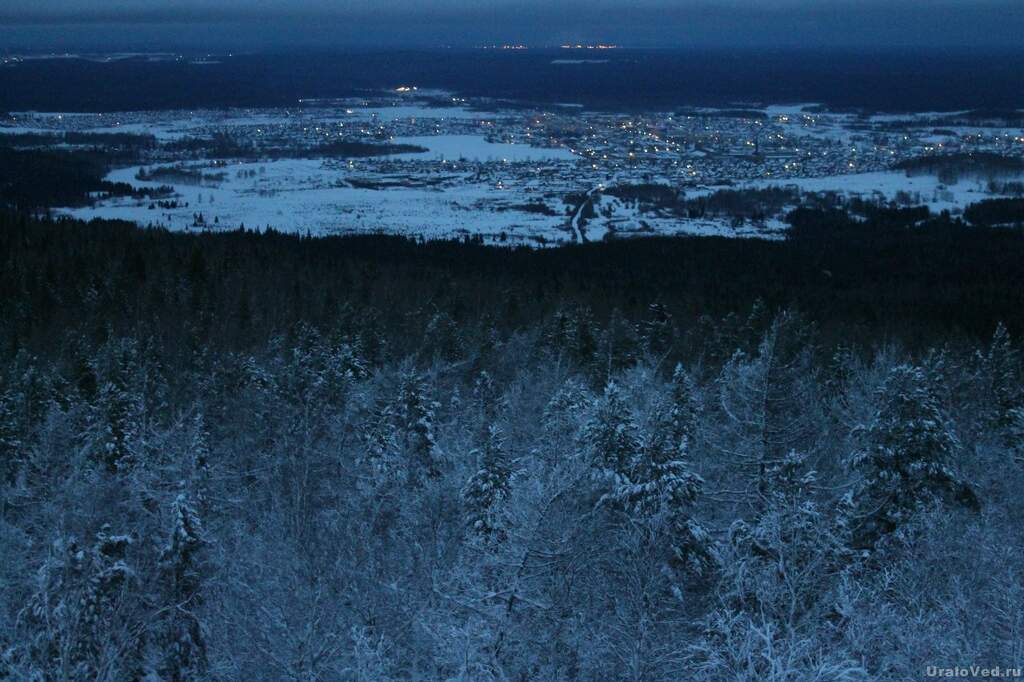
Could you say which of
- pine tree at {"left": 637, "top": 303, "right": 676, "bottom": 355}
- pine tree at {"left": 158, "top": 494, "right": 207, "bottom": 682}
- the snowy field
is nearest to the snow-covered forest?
pine tree at {"left": 158, "top": 494, "right": 207, "bottom": 682}

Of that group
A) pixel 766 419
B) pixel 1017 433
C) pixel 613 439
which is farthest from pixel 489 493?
pixel 1017 433

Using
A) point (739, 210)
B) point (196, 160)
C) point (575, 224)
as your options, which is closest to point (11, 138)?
point (196, 160)

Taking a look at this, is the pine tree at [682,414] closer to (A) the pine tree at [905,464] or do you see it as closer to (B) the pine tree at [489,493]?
(A) the pine tree at [905,464]

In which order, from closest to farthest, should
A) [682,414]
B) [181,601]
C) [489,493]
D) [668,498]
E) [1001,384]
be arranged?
1. [181,601]
2. [668,498]
3. [682,414]
4. [489,493]
5. [1001,384]

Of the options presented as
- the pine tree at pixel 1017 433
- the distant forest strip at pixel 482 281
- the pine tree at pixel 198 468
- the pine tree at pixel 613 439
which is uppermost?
the pine tree at pixel 613 439

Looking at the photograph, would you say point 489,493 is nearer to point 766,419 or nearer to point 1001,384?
point 766,419

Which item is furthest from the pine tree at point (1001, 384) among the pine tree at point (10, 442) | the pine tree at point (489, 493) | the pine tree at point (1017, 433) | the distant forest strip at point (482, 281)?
the pine tree at point (10, 442)

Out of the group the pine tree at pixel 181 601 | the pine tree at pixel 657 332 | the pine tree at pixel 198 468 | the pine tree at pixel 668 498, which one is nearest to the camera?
the pine tree at pixel 181 601
